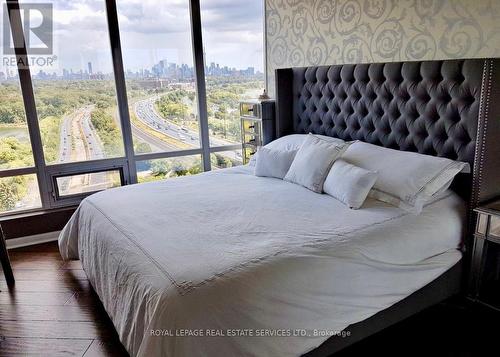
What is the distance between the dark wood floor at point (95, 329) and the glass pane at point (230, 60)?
93.5 inches

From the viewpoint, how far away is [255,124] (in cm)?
397

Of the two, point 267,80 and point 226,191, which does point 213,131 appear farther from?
point 226,191

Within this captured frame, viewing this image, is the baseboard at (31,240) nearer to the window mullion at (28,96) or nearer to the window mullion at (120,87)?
the window mullion at (28,96)

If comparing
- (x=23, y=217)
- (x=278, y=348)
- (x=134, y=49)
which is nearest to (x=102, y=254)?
(x=278, y=348)

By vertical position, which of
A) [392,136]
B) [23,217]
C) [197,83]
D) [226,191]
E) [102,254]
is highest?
[197,83]

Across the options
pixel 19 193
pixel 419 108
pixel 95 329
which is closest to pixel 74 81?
pixel 19 193

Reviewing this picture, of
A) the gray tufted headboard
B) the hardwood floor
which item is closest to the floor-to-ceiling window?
the hardwood floor

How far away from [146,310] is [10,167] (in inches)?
108

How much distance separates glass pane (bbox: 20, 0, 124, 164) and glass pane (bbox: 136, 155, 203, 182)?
357 millimetres

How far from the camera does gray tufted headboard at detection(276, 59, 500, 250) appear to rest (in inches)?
82.6

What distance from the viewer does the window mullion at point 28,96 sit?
325 centimetres

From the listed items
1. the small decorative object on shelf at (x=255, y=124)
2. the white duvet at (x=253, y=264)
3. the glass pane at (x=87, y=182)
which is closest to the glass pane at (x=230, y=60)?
the small decorative object on shelf at (x=255, y=124)

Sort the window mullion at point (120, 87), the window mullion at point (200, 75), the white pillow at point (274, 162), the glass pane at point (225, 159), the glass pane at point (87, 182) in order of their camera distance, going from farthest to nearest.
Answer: the glass pane at point (225, 159), the window mullion at point (200, 75), the glass pane at point (87, 182), the window mullion at point (120, 87), the white pillow at point (274, 162)

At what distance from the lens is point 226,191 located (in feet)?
8.74
